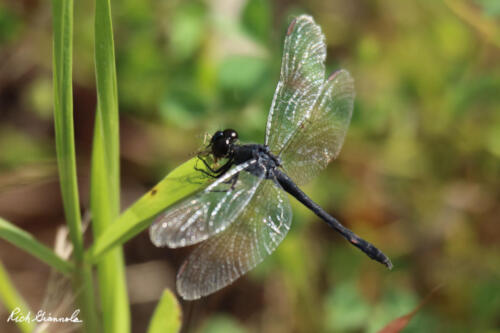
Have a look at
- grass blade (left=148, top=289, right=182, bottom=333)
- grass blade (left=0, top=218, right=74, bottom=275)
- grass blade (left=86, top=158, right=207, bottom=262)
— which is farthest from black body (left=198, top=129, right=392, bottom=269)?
grass blade (left=0, top=218, right=74, bottom=275)

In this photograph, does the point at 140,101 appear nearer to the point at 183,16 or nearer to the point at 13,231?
the point at 183,16

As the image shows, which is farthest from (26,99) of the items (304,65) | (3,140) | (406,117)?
(406,117)

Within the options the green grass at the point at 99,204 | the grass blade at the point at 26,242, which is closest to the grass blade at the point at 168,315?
the green grass at the point at 99,204

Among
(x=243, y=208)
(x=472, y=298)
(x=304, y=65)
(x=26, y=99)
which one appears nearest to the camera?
(x=243, y=208)

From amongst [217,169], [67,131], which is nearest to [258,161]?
[217,169]

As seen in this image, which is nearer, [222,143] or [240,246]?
[240,246]

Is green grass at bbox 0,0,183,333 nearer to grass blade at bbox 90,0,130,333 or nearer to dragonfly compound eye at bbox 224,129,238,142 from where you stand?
grass blade at bbox 90,0,130,333

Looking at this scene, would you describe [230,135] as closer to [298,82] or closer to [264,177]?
[264,177]
